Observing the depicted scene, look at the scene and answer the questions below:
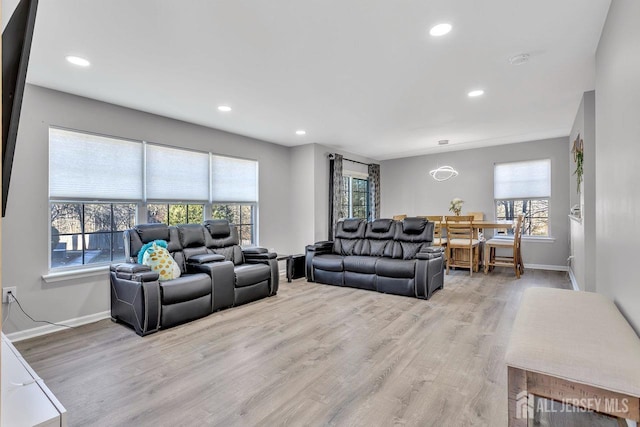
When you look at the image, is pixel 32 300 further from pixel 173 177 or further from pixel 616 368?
pixel 616 368

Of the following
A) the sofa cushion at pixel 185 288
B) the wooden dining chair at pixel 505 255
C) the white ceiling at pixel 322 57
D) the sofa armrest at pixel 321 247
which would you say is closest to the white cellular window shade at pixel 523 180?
the wooden dining chair at pixel 505 255

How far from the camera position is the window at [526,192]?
248 inches

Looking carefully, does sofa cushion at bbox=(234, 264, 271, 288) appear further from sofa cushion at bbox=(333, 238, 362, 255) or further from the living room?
sofa cushion at bbox=(333, 238, 362, 255)

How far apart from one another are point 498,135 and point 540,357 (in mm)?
5277

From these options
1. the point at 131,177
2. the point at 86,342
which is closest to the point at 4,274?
the point at 86,342

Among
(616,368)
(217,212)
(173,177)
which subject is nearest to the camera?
(616,368)

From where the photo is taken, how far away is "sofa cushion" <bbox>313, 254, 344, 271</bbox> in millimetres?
5172

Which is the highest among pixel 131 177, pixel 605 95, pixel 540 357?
pixel 605 95

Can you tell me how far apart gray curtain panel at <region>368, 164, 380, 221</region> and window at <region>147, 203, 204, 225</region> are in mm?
4242

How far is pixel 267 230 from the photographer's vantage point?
5.91 meters

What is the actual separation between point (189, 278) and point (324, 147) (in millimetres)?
3759

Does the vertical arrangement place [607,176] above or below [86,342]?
above

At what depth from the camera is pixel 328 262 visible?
5270 millimetres

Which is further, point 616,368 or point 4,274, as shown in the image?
point 4,274
